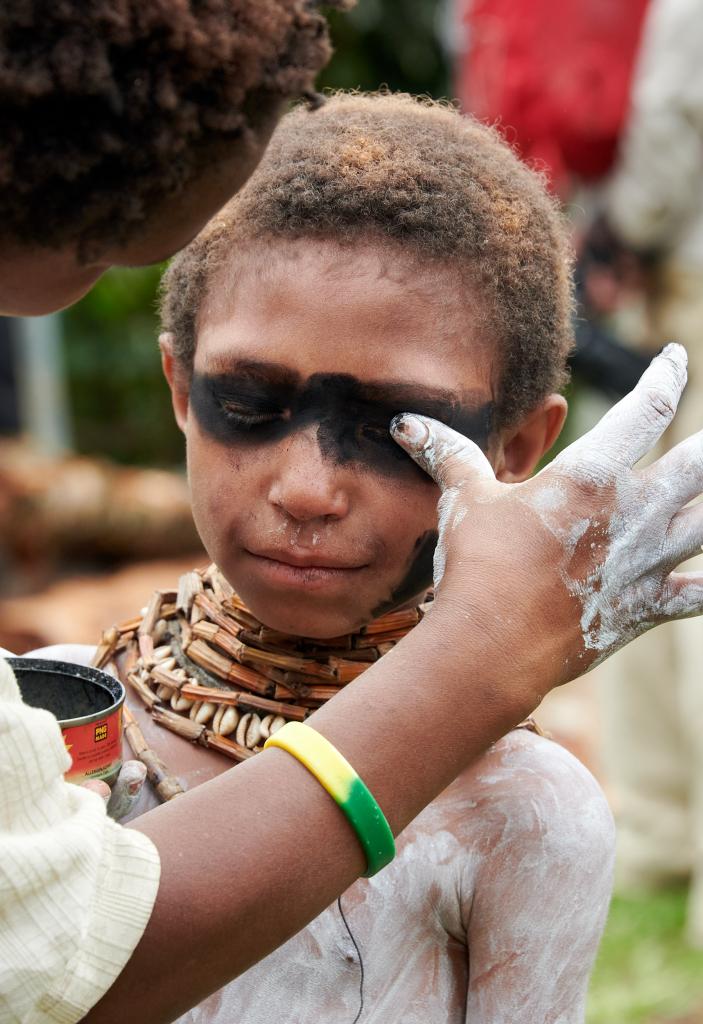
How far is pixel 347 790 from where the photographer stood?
1.51 m

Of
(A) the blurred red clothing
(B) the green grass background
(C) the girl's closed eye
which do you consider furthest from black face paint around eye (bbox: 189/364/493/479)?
(A) the blurred red clothing

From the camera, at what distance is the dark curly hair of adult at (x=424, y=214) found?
1934 millimetres

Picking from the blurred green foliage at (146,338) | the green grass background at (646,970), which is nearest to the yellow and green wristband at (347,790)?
the green grass background at (646,970)

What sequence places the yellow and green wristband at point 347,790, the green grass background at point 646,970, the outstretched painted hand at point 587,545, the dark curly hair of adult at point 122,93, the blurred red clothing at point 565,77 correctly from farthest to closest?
the blurred red clothing at point 565,77, the green grass background at point 646,970, the outstretched painted hand at point 587,545, the yellow and green wristband at point 347,790, the dark curly hair of adult at point 122,93

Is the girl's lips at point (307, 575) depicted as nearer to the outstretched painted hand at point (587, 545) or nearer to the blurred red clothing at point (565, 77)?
the outstretched painted hand at point (587, 545)

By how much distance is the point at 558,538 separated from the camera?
1627mm

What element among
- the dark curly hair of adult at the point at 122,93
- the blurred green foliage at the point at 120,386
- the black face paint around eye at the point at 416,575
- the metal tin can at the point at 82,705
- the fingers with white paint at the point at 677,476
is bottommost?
the blurred green foliage at the point at 120,386

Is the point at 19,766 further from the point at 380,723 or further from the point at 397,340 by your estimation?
the point at 397,340

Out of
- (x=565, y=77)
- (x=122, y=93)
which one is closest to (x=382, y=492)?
(x=122, y=93)

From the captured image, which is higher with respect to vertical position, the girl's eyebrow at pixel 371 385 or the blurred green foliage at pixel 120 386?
the girl's eyebrow at pixel 371 385

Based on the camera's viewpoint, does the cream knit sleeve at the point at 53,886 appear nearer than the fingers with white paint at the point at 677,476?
Yes

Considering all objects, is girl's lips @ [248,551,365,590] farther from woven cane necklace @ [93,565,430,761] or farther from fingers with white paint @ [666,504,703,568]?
fingers with white paint @ [666,504,703,568]

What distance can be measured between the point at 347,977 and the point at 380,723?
0.59 m

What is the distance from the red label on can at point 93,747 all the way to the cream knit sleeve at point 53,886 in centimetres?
20
